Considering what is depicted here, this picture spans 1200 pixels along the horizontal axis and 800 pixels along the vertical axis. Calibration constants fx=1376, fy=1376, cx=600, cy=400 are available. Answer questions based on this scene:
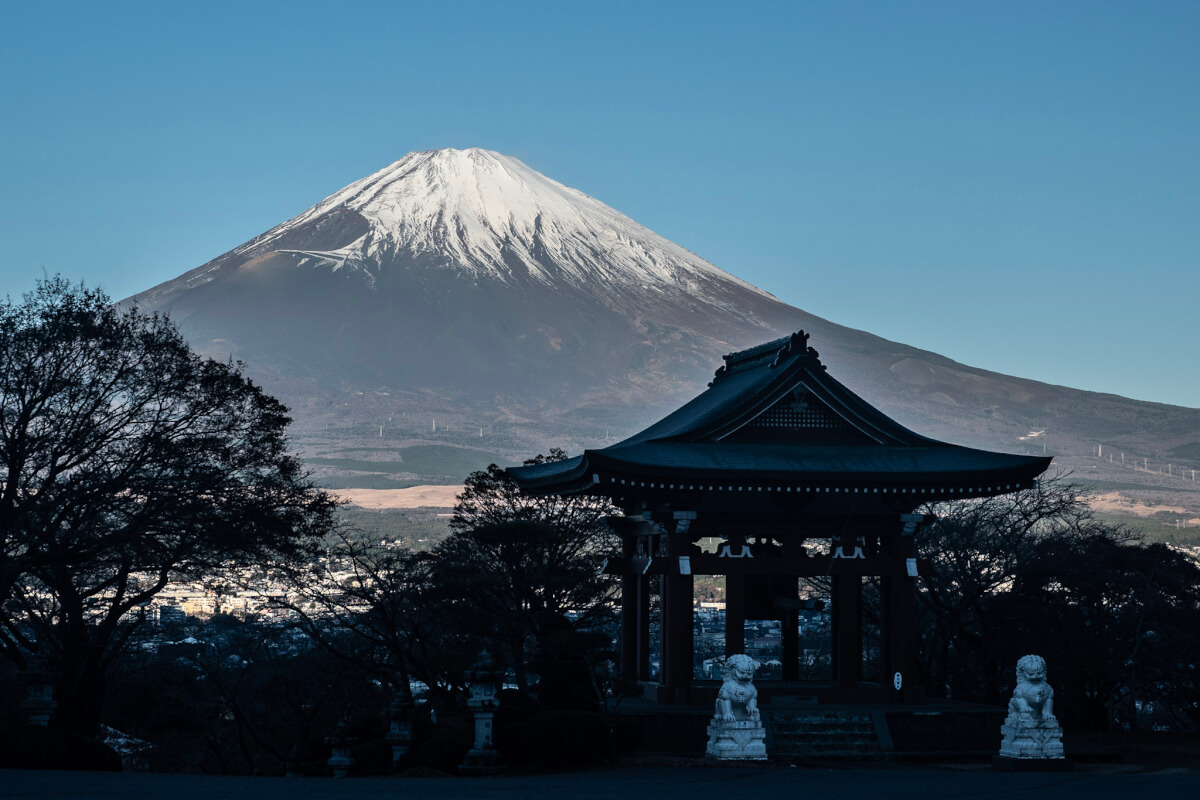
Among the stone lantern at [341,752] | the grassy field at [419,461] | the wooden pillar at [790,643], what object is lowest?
the stone lantern at [341,752]

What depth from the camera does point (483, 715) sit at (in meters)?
18.5

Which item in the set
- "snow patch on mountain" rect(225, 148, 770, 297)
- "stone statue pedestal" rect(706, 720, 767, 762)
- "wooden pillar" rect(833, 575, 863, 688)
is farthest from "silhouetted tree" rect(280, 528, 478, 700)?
"snow patch on mountain" rect(225, 148, 770, 297)

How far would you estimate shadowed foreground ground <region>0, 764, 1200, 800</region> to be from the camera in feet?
46.9

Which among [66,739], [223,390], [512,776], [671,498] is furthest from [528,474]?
[66,739]

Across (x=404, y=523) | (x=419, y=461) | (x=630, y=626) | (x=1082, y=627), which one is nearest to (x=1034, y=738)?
(x=630, y=626)

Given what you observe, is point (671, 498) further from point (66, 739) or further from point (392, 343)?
point (392, 343)

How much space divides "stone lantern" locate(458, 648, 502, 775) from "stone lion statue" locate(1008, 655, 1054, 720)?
684 centimetres

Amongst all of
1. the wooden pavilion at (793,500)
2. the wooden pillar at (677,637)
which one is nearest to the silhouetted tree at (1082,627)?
the wooden pavilion at (793,500)

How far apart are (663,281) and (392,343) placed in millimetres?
31746

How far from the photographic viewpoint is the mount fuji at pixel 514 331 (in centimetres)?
13350

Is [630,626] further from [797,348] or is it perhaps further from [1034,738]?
[1034,738]

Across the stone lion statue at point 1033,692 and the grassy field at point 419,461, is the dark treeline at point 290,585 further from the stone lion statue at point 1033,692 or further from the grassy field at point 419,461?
the grassy field at point 419,461

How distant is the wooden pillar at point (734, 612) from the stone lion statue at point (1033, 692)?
4540 millimetres

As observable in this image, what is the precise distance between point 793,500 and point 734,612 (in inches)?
78.7
